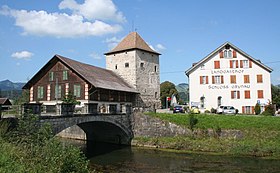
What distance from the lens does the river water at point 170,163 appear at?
53.4ft

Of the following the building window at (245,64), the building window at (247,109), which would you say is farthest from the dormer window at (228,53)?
the building window at (247,109)

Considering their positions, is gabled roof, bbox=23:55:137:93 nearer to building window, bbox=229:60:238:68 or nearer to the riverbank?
the riverbank

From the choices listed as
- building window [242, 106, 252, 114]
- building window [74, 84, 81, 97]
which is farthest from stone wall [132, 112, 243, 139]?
building window [242, 106, 252, 114]

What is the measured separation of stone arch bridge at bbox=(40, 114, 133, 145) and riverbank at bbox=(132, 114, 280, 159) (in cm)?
147

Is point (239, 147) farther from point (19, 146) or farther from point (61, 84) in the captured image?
point (61, 84)

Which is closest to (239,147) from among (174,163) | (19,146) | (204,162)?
(204,162)

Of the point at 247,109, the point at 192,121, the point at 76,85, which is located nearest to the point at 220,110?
the point at 247,109

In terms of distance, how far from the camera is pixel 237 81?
34.0 m

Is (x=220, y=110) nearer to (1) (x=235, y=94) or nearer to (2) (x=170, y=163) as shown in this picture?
(1) (x=235, y=94)

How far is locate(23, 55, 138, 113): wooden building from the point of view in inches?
1162

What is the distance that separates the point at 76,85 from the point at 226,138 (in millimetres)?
16743

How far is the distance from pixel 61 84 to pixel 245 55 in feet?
74.6

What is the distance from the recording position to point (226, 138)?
2347 cm

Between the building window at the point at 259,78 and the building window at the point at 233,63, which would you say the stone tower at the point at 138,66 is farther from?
the building window at the point at 259,78
